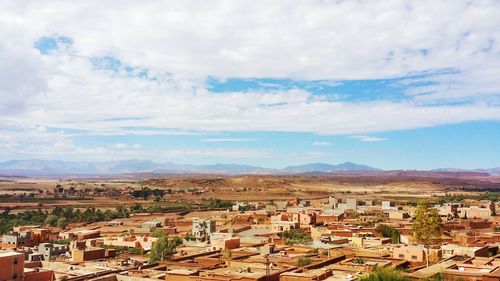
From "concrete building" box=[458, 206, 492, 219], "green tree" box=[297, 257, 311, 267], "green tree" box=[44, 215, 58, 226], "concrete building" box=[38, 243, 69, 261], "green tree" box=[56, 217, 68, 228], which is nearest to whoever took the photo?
"green tree" box=[297, 257, 311, 267]

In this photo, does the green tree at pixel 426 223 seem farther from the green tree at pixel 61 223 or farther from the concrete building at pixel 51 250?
the green tree at pixel 61 223

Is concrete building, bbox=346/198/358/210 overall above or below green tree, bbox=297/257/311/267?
above

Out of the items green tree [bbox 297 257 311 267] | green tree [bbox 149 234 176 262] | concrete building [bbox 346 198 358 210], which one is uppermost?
concrete building [bbox 346 198 358 210]

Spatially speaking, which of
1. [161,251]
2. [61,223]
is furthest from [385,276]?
[61,223]

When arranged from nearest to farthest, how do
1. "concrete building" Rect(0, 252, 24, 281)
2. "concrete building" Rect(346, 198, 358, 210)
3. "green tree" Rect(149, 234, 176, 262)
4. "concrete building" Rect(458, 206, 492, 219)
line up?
1. "concrete building" Rect(0, 252, 24, 281)
2. "green tree" Rect(149, 234, 176, 262)
3. "concrete building" Rect(458, 206, 492, 219)
4. "concrete building" Rect(346, 198, 358, 210)

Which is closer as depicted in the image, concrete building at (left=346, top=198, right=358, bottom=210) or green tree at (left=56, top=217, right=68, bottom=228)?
green tree at (left=56, top=217, right=68, bottom=228)

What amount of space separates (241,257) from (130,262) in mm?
9337

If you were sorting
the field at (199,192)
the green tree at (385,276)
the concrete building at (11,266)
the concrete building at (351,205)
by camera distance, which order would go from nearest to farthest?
1. the green tree at (385,276)
2. the concrete building at (11,266)
3. the concrete building at (351,205)
4. the field at (199,192)

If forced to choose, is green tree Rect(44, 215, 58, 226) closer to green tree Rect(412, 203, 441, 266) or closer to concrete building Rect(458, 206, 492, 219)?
concrete building Rect(458, 206, 492, 219)

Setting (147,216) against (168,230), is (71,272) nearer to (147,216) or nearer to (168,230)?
(168,230)

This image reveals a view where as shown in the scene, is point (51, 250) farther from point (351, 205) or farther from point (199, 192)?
point (199, 192)

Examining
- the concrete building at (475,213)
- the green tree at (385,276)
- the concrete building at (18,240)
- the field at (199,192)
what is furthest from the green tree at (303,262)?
the field at (199,192)

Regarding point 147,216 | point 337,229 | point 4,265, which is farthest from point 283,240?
point 147,216

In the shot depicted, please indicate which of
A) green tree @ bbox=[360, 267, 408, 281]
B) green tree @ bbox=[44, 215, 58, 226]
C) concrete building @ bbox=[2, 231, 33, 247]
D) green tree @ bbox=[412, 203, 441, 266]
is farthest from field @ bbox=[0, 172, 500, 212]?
green tree @ bbox=[360, 267, 408, 281]
